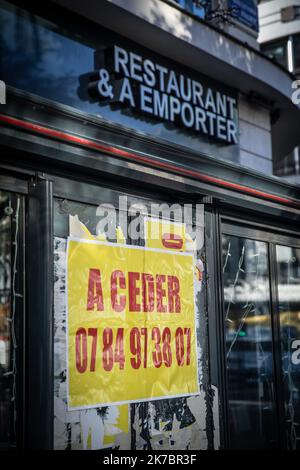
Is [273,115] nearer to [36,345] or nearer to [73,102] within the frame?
[73,102]

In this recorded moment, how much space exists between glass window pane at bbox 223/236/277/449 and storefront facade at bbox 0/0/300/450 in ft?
0.07

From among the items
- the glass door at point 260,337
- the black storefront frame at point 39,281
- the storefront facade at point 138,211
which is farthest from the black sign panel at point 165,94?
the black storefront frame at point 39,281

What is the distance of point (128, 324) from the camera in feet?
16.6

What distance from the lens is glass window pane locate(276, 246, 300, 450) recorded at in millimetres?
6945

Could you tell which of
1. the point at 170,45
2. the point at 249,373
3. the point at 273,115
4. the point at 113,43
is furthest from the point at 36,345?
the point at 273,115

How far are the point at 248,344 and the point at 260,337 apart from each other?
233 mm

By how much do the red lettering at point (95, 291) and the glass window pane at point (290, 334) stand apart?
2795 millimetres

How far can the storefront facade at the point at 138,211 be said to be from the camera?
4340mm

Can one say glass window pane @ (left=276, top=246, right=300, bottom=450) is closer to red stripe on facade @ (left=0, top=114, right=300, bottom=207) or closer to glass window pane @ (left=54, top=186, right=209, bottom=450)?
red stripe on facade @ (left=0, top=114, right=300, bottom=207)

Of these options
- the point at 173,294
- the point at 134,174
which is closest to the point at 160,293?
the point at 173,294

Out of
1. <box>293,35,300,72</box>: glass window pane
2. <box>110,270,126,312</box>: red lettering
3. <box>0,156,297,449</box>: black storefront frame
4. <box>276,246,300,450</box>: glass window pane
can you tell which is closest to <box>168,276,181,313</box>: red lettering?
<box>110,270,126,312</box>: red lettering

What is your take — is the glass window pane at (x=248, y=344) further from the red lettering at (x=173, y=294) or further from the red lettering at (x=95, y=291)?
the red lettering at (x=95, y=291)

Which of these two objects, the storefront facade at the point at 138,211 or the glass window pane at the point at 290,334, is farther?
the glass window pane at the point at 290,334

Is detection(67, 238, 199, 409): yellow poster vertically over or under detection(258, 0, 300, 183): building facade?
under
